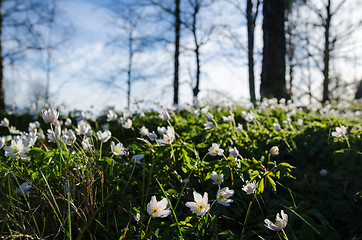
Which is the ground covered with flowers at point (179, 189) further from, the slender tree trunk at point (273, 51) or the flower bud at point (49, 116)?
the slender tree trunk at point (273, 51)

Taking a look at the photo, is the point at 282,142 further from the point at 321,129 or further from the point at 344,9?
the point at 344,9

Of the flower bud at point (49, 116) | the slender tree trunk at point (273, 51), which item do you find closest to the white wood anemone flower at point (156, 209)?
the flower bud at point (49, 116)

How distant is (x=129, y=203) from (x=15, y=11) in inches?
487

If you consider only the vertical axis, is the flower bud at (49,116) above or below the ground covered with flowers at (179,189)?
above

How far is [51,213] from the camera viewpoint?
1.84m

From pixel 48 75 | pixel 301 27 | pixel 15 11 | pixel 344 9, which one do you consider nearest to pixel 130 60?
pixel 48 75

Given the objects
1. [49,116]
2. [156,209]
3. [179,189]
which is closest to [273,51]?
[179,189]

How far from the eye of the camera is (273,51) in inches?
316

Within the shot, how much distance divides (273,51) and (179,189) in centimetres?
691

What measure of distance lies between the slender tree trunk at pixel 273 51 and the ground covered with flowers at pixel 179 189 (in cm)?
463

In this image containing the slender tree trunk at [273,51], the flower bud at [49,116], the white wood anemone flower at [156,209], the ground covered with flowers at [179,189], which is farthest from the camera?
the slender tree trunk at [273,51]

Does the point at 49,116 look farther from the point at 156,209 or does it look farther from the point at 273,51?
the point at 273,51

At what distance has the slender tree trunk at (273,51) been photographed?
26.0ft

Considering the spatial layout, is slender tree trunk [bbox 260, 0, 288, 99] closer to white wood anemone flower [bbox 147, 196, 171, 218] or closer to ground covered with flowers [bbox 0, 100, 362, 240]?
ground covered with flowers [bbox 0, 100, 362, 240]
